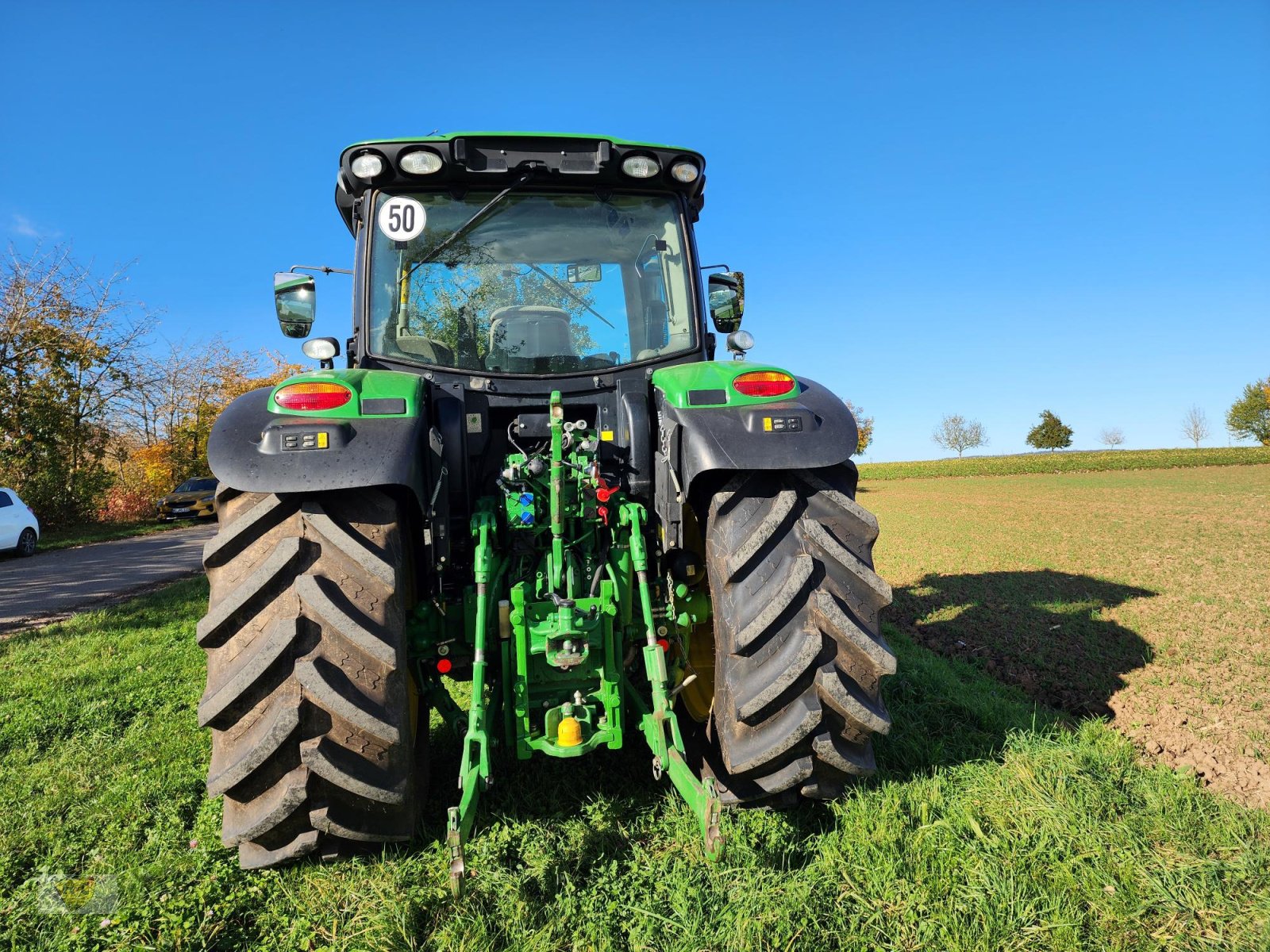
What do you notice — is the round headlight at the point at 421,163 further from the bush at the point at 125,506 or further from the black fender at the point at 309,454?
the bush at the point at 125,506

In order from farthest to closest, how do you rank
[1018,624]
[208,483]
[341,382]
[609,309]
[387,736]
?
[208,483] → [1018,624] → [609,309] → [341,382] → [387,736]

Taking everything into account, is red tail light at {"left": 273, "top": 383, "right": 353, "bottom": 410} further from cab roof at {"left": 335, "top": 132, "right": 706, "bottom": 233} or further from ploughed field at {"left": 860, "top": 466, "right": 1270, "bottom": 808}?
ploughed field at {"left": 860, "top": 466, "right": 1270, "bottom": 808}

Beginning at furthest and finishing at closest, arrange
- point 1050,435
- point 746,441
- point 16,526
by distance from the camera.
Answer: point 1050,435 → point 16,526 → point 746,441

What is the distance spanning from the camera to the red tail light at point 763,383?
2691 millimetres

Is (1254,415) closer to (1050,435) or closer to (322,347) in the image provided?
(1050,435)

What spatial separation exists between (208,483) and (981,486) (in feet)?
102

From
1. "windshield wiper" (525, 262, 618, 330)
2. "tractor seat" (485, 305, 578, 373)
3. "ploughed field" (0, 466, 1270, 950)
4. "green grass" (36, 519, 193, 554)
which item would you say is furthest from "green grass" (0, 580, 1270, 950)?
"green grass" (36, 519, 193, 554)

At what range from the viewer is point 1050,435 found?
223 ft

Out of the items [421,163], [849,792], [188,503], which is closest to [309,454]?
[421,163]

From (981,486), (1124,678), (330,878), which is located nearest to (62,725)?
(330,878)

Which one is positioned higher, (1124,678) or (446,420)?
(446,420)

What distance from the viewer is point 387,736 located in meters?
2.15

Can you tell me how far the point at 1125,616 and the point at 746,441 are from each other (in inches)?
207

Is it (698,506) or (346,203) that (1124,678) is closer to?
(698,506)
